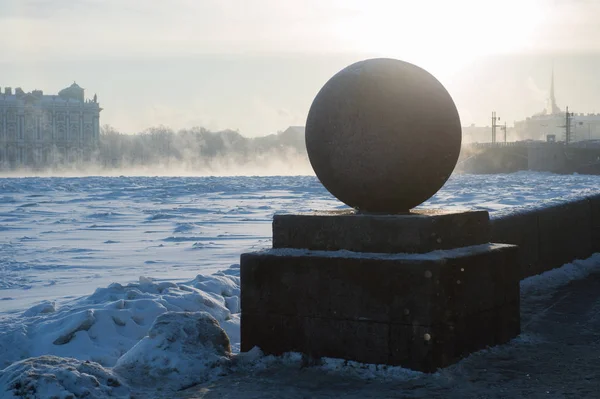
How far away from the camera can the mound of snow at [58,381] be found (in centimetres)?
446

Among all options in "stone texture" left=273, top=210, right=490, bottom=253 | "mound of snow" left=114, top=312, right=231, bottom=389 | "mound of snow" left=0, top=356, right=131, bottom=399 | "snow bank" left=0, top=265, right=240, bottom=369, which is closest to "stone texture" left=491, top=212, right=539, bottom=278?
"stone texture" left=273, top=210, right=490, bottom=253

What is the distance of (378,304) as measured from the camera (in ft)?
17.3

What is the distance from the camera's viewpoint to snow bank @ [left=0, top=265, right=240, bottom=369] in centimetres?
828

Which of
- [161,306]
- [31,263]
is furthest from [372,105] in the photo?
[31,263]

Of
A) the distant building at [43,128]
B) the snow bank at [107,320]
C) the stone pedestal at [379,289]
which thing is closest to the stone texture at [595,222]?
the snow bank at [107,320]

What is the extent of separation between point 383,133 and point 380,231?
66 centimetres

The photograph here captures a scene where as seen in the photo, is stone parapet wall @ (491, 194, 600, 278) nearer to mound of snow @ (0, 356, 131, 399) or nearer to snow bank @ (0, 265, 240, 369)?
snow bank @ (0, 265, 240, 369)

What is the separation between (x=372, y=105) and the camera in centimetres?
564

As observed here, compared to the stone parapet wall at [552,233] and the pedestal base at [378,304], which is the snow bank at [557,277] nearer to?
the stone parapet wall at [552,233]

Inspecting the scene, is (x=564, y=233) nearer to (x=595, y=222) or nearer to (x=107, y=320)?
(x=595, y=222)

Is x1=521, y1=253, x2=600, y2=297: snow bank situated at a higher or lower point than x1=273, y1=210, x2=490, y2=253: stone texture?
lower

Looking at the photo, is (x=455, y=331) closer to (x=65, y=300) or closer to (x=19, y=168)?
(x=65, y=300)

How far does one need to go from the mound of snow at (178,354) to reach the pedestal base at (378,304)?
0.30 m

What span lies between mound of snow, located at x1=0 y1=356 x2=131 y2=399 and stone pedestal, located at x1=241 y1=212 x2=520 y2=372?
1230 mm
